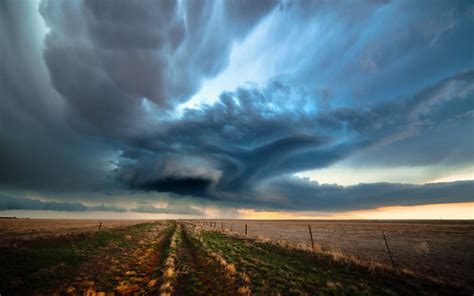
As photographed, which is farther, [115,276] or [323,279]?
[115,276]

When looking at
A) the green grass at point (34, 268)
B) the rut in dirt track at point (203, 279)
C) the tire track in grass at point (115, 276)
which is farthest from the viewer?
the green grass at point (34, 268)

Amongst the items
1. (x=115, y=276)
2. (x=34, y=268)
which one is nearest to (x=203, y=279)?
(x=115, y=276)

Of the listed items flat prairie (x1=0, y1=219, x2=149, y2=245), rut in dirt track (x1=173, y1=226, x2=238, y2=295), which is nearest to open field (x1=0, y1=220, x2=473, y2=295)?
rut in dirt track (x1=173, y1=226, x2=238, y2=295)

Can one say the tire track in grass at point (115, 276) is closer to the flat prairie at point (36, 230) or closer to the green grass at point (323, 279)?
the green grass at point (323, 279)

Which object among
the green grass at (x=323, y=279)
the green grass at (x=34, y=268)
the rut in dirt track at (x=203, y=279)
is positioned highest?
the green grass at (x=34, y=268)

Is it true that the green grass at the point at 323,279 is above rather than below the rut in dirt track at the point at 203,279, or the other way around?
below

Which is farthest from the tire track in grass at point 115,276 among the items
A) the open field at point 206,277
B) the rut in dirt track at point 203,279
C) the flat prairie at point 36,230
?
the flat prairie at point 36,230

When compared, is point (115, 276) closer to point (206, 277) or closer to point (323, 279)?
point (206, 277)

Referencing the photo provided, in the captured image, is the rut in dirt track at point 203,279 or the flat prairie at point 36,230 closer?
the rut in dirt track at point 203,279

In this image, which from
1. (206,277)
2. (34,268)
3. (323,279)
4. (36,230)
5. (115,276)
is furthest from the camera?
(36,230)

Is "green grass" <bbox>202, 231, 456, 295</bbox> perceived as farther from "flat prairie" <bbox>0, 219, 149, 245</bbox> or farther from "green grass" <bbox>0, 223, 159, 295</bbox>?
"flat prairie" <bbox>0, 219, 149, 245</bbox>

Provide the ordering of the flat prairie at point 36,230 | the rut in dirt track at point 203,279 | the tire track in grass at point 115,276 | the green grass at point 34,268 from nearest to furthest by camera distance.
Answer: the rut in dirt track at point 203,279 → the tire track in grass at point 115,276 → the green grass at point 34,268 → the flat prairie at point 36,230

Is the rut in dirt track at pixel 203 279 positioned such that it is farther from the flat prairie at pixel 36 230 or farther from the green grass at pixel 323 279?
the flat prairie at pixel 36 230

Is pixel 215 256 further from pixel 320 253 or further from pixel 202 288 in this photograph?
pixel 320 253
